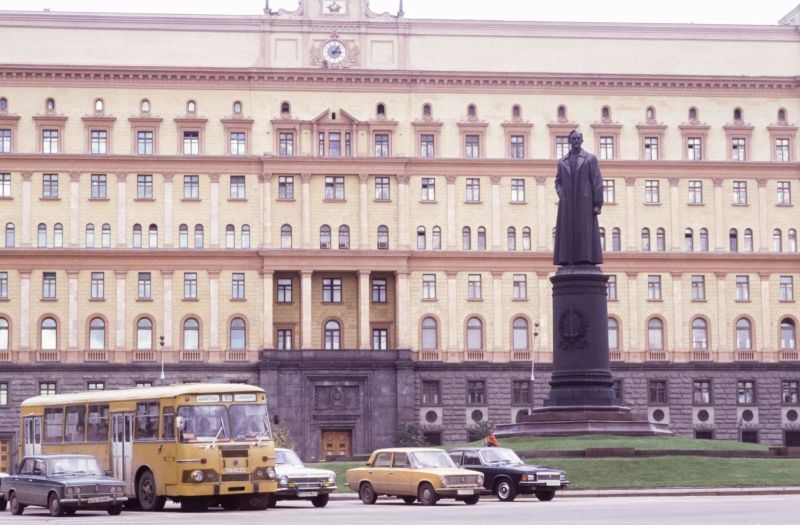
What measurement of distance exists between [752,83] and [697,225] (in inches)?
387

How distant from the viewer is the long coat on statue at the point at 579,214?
58.4 m

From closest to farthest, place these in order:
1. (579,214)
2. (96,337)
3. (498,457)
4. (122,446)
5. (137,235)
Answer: (122,446)
(498,457)
(579,214)
(96,337)
(137,235)

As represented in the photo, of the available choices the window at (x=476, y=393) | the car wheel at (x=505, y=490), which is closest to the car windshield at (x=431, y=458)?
the car wheel at (x=505, y=490)

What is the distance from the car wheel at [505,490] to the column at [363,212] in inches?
2043

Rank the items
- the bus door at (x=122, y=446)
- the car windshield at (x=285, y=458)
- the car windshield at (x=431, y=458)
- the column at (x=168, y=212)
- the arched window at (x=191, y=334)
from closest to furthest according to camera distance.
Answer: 1. the bus door at (x=122, y=446)
2. the car windshield at (x=431, y=458)
3. the car windshield at (x=285, y=458)
4. the arched window at (x=191, y=334)
5. the column at (x=168, y=212)

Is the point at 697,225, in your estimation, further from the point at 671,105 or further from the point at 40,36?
the point at 40,36

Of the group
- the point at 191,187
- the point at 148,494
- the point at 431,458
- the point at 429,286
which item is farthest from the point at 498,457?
the point at 191,187

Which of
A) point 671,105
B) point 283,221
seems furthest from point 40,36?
point 671,105

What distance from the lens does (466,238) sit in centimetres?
9744

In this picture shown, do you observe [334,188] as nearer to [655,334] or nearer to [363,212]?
[363,212]

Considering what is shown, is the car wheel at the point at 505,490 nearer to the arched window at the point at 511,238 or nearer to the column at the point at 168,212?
the arched window at the point at 511,238

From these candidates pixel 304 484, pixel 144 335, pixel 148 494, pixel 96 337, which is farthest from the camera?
pixel 144 335

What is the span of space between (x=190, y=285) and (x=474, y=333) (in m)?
→ 17.9

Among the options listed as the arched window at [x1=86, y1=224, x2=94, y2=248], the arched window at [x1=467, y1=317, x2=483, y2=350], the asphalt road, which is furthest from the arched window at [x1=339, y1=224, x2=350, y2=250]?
the asphalt road
